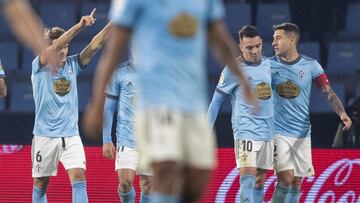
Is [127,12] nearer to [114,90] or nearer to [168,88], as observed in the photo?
[168,88]

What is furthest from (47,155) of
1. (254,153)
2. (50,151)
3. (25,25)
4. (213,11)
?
(25,25)

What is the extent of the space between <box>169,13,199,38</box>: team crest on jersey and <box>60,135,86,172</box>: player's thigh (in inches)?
196

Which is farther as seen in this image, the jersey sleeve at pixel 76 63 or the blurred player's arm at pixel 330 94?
the blurred player's arm at pixel 330 94

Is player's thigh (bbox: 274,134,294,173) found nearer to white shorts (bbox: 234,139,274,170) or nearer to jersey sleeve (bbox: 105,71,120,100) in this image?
white shorts (bbox: 234,139,274,170)

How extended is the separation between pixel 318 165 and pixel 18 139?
3442 millimetres

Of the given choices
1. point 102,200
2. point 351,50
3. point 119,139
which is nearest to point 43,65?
point 119,139

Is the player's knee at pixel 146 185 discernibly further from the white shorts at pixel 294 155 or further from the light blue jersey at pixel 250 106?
the white shorts at pixel 294 155

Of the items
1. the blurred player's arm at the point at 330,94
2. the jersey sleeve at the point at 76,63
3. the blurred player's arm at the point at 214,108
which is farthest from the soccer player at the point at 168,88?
the blurred player's arm at the point at 330,94

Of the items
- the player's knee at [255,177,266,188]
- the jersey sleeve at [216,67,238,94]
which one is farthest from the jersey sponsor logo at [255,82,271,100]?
the player's knee at [255,177,266,188]

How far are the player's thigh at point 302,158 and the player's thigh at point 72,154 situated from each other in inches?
86.1

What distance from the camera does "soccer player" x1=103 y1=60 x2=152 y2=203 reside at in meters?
11.2

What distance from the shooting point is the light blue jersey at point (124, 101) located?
11242 mm

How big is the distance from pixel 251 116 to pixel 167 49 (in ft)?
16.7

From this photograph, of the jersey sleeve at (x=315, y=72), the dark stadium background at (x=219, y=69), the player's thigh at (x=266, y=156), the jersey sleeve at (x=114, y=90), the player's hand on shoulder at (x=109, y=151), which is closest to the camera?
the player's thigh at (x=266, y=156)
